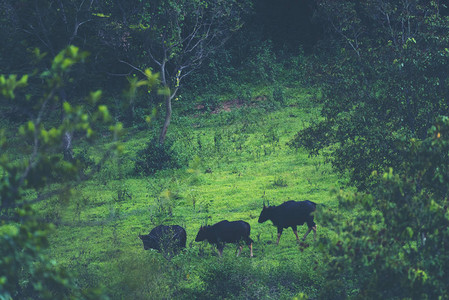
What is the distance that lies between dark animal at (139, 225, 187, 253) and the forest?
11 cm

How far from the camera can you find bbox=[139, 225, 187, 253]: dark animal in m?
13.5

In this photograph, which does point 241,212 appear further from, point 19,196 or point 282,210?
point 19,196

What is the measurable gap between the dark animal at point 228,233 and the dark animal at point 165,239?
0.65 m

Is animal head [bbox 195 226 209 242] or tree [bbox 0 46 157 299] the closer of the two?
tree [bbox 0 46 157 299]

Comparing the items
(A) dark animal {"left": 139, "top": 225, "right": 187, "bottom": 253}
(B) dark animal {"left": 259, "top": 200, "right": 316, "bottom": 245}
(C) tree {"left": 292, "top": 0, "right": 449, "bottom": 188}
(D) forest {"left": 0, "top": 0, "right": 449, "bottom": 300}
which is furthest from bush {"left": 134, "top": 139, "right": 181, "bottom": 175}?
(C) tree {"left": 292, "top": 0, "right": 449, "bottom": 188}

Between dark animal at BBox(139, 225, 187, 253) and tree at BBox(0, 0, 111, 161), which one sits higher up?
tree at BBox(0, 0, 111, 161)

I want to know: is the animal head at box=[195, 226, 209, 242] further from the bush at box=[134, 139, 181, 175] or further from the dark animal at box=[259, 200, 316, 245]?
the bush at box=[134, 139, 181, 175]

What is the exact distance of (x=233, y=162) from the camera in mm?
21922

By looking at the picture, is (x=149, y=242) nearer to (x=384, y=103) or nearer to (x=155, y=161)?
(x=384, y=103)

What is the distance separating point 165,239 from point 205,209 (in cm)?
391

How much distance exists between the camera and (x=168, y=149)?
21906 mm

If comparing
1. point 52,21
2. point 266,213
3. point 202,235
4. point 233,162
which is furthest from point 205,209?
point 52,21

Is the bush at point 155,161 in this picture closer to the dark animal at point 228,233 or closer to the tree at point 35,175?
the dark animal at point 228,233

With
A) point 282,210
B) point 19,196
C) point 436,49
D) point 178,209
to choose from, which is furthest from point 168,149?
point 19,196
